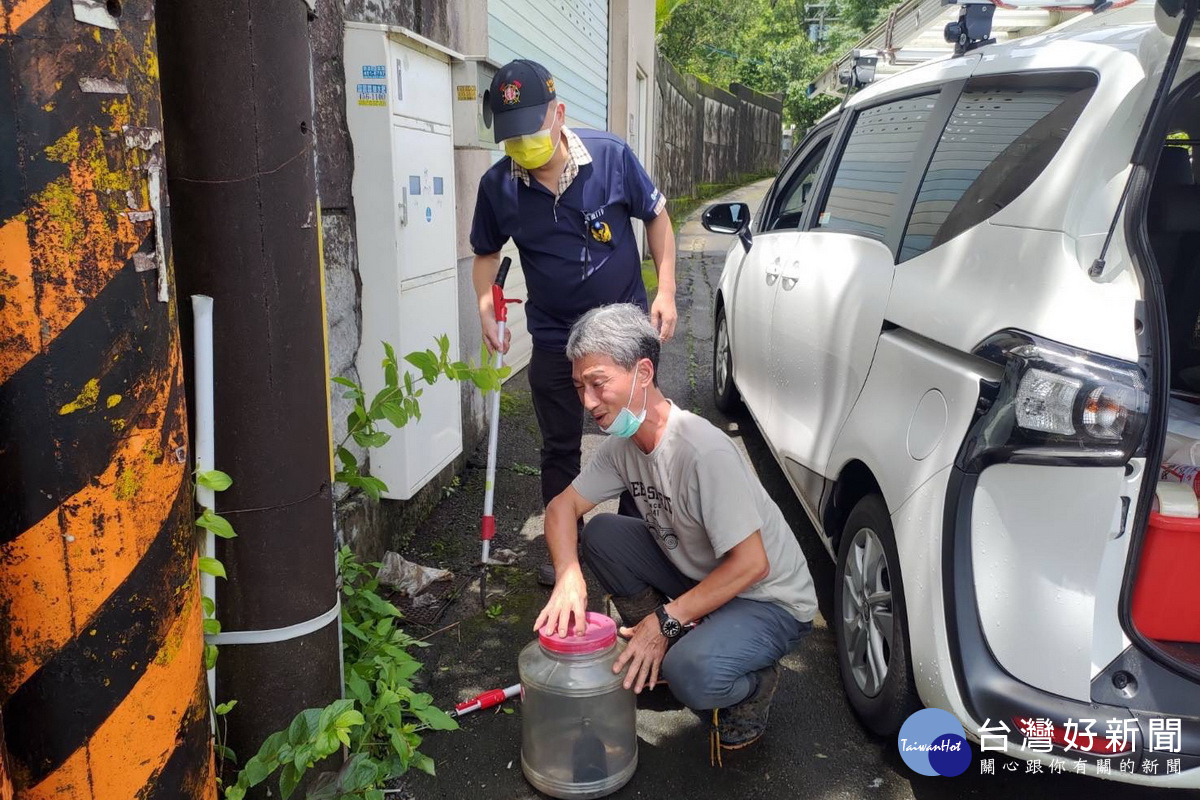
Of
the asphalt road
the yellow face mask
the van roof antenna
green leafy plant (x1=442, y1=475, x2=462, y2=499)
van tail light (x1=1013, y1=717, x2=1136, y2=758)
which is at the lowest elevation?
the asphalt road

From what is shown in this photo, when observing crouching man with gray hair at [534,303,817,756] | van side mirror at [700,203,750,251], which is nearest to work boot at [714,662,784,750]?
crouching man with gray hair at [534,303,817,756]

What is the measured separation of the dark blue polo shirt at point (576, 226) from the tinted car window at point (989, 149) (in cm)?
110

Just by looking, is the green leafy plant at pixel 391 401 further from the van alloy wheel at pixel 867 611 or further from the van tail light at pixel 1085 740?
the van tail light at pixel 1085 740

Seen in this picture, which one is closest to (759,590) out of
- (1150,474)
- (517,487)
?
(1150,474)

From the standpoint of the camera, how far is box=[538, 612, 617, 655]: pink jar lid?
101 inches

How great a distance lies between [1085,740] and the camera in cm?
211

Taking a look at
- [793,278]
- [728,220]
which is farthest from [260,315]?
[728,220]

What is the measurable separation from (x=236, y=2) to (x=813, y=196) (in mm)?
2889

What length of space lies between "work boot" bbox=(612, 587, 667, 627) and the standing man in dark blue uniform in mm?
622

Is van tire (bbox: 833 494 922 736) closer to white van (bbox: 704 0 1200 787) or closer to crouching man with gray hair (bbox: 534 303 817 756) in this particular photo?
white van (bbox: 704 0 1200 787)

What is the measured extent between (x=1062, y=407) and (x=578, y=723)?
155 centimetres

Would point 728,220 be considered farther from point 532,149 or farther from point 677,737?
point 677,737

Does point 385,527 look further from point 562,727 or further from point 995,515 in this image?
point 995,515

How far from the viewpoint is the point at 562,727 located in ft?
9.05
